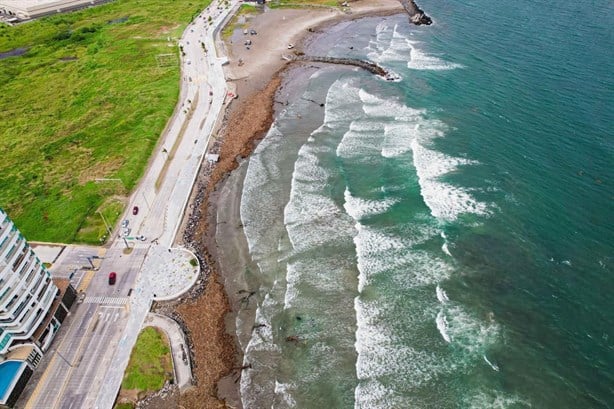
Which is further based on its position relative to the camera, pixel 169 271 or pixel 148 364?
pixel 169 271

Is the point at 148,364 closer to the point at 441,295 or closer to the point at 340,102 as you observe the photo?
the point at 441,295

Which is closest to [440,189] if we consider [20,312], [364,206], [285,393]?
[364,206]

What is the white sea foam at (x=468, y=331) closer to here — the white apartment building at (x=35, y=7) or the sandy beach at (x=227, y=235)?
the sandy beach at (x=227, y=235)

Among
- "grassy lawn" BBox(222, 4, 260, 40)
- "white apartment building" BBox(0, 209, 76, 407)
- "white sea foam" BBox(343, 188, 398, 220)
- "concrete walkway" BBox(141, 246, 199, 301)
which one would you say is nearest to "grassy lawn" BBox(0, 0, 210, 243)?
"concrete walkway" BBox(141, 246, 199, 301)

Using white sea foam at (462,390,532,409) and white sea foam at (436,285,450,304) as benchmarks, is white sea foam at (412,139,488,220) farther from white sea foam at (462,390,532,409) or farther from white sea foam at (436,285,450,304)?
white sea foam at (462,390,532,409)

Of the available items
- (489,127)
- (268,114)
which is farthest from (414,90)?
(268,114)

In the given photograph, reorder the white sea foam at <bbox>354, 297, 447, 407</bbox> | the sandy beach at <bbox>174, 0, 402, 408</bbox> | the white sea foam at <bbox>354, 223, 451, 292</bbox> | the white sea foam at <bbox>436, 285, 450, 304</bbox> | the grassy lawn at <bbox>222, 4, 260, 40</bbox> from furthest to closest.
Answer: the grassy lawn at <bbox>222, 4, 260, 40</bbox> < the white sea foam at <bbox>354, 223, 451, 292</bbox> < the white sea foam at <bbox>436, 285, 450, 304</bbox> < the sandy beach at <bbox>174, 0, 402, 408</bbox> < the white sea foam at <bbox>354, 297, 447, 407</bbox>
